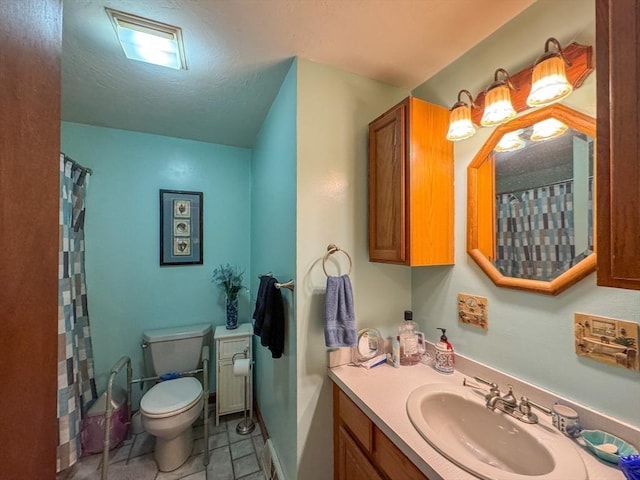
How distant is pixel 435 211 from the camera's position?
4.12ft

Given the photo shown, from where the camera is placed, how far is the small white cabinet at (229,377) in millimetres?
2037

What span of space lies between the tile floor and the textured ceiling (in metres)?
2.36

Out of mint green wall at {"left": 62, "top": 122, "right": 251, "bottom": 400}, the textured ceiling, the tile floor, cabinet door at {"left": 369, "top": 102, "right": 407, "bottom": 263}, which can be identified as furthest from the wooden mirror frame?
mint green wall at {"left": 62, "top": 122, "right": 251, "bottom": 400}

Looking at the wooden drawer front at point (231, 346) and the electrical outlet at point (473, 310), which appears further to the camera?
the wooden drawer front at point (231, 346)

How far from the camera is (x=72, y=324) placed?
1.59 metres

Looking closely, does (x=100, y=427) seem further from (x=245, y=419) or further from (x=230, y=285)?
(x=230, y=285)

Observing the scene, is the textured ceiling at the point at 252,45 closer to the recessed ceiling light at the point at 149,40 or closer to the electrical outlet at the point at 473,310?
the recessed ceiling light at the point at 149,40

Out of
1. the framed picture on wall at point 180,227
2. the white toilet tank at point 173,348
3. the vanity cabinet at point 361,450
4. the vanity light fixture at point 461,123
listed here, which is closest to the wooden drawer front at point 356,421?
the vanity cabinet at point 361,450

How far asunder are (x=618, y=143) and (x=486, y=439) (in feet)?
3.33

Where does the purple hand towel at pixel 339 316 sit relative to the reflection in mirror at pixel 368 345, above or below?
above

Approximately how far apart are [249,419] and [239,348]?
578mm

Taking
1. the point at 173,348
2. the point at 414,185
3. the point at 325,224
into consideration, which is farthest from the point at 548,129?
the point at 173,348

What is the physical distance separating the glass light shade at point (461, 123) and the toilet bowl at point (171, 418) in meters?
2.14

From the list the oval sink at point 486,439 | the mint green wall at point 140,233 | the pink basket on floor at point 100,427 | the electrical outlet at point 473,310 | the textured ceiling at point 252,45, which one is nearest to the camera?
the oval sink at point 486,439
